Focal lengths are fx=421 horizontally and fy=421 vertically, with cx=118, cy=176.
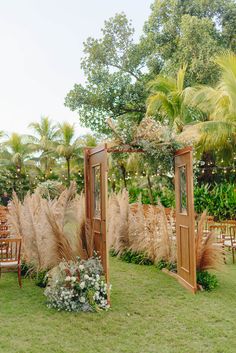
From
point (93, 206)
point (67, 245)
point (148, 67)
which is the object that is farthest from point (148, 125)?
point (148, 67)

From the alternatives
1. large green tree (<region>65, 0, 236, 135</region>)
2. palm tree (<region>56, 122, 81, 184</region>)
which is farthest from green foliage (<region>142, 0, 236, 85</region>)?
palm tree (<region>56, 122, 81, 184</region>)

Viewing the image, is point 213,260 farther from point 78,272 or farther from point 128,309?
point 78,272

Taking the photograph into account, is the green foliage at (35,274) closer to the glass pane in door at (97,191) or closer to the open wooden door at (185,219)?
the glass pane in door at (97,191)

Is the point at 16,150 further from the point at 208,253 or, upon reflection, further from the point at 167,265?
the point at 208,253

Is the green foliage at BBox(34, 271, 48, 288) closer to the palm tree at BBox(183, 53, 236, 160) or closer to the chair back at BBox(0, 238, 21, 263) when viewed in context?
the chair back at BBox(0, 238, 21, 263)

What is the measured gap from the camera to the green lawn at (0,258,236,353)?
4.16 metres

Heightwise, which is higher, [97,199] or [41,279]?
[97,199]

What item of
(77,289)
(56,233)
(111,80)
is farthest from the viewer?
(111,80)

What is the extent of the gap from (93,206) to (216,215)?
1023 cm

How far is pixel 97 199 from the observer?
244 inches

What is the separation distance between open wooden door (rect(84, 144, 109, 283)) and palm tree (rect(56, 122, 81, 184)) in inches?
612

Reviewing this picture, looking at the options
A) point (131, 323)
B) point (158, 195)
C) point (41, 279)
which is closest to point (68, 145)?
point (158, 195)

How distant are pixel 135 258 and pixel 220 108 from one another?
7392mm

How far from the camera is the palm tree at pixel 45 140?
23359 mm
